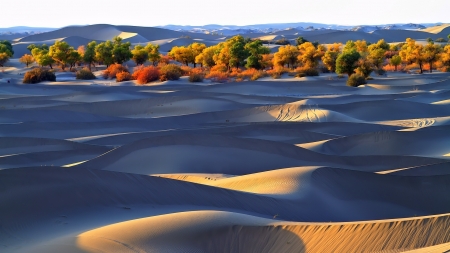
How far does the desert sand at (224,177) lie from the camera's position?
742 centimetres

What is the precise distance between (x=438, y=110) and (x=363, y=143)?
9120 millimetres

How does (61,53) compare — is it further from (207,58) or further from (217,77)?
(217,77)

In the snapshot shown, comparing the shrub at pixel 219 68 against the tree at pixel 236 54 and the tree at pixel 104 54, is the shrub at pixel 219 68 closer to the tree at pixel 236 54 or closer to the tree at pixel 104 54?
the tree at pixel 236 54

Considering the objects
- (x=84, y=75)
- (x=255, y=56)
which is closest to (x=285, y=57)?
(x=255, y=56)

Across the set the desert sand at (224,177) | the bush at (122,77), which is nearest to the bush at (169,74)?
the bush at (122,77)

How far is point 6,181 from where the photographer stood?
9.62 metres

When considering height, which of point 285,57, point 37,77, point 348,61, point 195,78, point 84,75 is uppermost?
point 348,61

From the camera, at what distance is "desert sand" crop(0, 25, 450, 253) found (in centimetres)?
742

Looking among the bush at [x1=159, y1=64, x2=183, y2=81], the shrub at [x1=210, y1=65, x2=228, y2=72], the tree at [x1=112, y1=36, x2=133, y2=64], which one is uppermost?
the tree at [x1=112, y1=36, x2=133, y2=64]

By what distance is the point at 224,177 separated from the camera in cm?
1255

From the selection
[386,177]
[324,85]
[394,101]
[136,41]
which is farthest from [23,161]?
[136,41]

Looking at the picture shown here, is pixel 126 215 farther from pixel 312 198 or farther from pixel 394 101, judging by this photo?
pixel 394 101

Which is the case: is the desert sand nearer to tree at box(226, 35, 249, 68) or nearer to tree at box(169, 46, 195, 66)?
tree at box(226, 35, 249, 68)

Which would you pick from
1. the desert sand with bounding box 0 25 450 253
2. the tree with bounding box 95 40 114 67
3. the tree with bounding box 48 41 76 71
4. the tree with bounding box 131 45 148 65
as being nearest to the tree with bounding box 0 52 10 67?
the tree with bounding box 48 41 76 71
